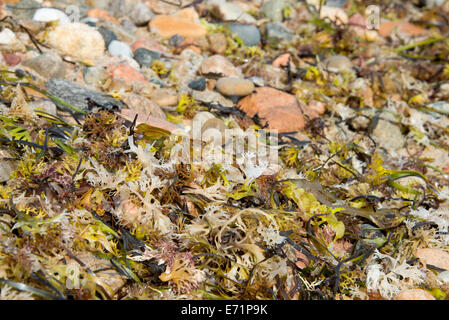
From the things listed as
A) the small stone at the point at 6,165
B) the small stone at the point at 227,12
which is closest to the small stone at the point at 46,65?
the small stone at the point at 6,165

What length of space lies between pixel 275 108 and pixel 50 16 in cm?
304

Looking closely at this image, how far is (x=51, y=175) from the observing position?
2.05 metres

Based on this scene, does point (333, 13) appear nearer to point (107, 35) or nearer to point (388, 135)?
point (388, 135)

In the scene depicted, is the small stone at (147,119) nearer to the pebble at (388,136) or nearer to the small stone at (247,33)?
the pebble at (388,136)

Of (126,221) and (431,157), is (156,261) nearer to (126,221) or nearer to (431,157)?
(126,221)

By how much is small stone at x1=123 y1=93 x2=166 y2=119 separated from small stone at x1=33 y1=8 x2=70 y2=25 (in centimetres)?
179

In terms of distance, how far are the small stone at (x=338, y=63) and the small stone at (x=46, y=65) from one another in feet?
11.2

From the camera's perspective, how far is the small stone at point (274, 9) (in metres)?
6.07

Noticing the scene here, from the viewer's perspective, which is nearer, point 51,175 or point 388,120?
point 51,175

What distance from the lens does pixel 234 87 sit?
3.76 meters

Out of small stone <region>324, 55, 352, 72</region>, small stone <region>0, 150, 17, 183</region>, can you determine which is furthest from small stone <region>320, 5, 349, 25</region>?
small stone <region>0, 150, 17, 183</region>

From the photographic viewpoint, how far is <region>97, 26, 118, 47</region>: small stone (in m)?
4.26
